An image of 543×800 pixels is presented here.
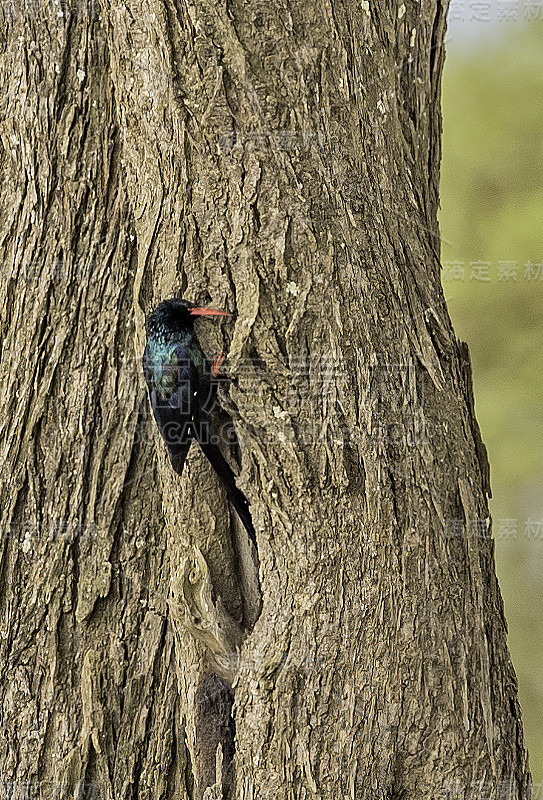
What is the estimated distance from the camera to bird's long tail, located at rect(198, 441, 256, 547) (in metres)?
1.34

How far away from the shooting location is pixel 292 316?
4.24ft

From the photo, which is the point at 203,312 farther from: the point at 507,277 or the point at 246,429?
the point at 507,277

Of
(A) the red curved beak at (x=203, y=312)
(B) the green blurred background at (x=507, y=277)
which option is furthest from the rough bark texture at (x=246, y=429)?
(B) the green blurred background at (x=507, y=277)

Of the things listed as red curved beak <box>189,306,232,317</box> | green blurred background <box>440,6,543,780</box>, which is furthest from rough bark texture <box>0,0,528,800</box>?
green blurred background <box>440,6,543,780</box>

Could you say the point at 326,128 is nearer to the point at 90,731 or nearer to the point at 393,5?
the point at 393,5

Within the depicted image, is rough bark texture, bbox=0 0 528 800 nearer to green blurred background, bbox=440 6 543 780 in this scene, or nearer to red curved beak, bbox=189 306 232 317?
red curved beak, bbox=189 306 232 317

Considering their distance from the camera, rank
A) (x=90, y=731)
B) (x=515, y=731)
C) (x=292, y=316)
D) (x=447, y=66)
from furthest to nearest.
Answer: (x=447, y=66) → (x=90, y=731) → (x=515, y=731) → (x=292, y=316)

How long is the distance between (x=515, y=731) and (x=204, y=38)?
44.0 inches

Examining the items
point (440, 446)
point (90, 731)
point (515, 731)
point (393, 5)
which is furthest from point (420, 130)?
point (90, 731)

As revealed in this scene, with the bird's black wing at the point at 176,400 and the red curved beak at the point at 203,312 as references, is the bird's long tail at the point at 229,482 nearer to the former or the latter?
the bird's black wing at the point at 176,400

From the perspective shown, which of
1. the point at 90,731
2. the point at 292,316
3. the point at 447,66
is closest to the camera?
the point at 292,316

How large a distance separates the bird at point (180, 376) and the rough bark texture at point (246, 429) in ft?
0.12

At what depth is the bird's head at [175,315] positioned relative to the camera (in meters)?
1.29

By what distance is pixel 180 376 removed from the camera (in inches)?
50.6
